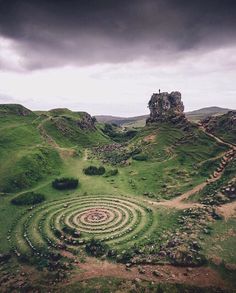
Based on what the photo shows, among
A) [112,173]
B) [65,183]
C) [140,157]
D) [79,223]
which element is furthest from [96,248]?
[140,157]

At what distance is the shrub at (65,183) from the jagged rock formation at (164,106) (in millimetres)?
58027

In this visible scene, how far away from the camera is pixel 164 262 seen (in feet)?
163

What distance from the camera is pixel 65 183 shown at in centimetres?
8825

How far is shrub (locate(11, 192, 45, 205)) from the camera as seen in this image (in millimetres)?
77625

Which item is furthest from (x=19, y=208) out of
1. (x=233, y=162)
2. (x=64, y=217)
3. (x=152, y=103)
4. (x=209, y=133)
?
(x=152, y=103)

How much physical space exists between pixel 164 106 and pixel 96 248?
10407cm

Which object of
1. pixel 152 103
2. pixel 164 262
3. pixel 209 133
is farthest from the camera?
pixel 152 103

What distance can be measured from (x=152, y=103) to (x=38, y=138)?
5703cm

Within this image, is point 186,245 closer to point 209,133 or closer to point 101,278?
point 101,278

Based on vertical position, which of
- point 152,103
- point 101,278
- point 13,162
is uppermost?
point 152,103

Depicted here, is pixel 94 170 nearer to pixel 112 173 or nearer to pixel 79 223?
pixel 112 173

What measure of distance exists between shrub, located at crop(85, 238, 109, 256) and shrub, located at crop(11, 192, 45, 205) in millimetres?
26962

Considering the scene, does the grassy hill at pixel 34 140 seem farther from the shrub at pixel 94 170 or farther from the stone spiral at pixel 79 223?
the stone spiral at pixel 79 223

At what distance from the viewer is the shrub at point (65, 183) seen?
8788cm
